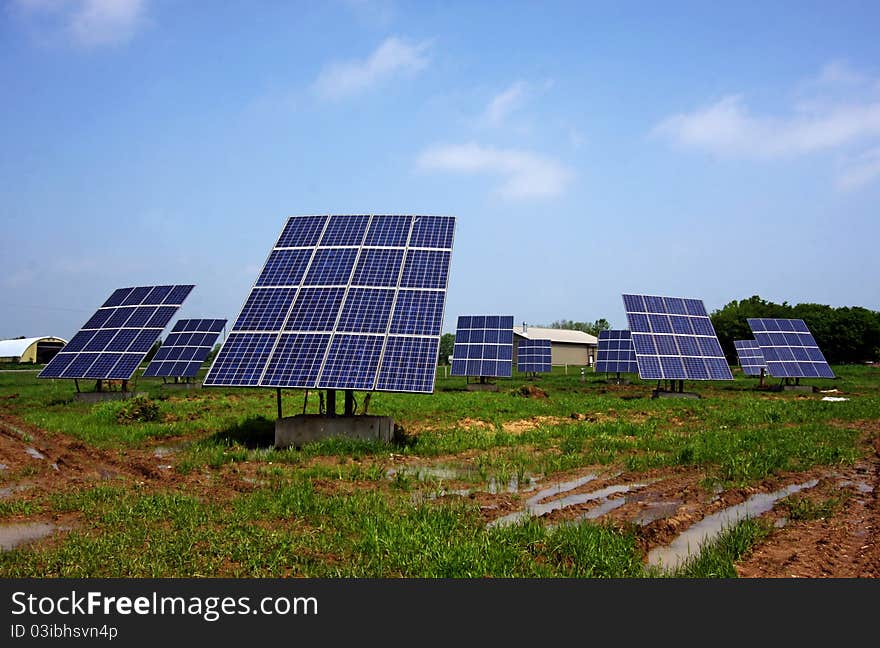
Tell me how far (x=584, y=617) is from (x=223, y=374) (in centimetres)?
1122

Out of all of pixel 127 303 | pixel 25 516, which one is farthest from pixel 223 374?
pixel 127 303

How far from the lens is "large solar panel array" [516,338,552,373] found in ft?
171

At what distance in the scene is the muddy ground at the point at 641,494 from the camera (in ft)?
23.0

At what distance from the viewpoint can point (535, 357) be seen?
5294cm

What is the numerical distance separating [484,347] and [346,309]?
88.2ft

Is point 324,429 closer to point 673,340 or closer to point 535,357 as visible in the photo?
point 673,340

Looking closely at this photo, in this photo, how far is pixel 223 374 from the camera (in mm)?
14523

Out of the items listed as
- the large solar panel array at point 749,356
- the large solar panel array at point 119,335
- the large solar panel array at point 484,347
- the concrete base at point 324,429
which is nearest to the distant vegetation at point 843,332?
the large solar panel array at point 749,356

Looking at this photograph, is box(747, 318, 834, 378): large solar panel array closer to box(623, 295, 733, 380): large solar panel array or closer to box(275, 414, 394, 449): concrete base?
box(623, 295, 733, 380): large solar panel array

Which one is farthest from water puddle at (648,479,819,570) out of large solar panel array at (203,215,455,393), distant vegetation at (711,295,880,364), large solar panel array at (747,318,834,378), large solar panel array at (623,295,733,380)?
distant vegetation at (711,295,880,364)

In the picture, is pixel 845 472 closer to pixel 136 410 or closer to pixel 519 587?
pixel 519 587

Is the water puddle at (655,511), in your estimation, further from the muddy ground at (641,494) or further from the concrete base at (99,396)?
the concrete base at (99,396)

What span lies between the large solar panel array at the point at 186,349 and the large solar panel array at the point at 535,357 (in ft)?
78.1

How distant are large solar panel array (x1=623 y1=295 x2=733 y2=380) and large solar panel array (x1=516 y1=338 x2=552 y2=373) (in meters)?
17.8
